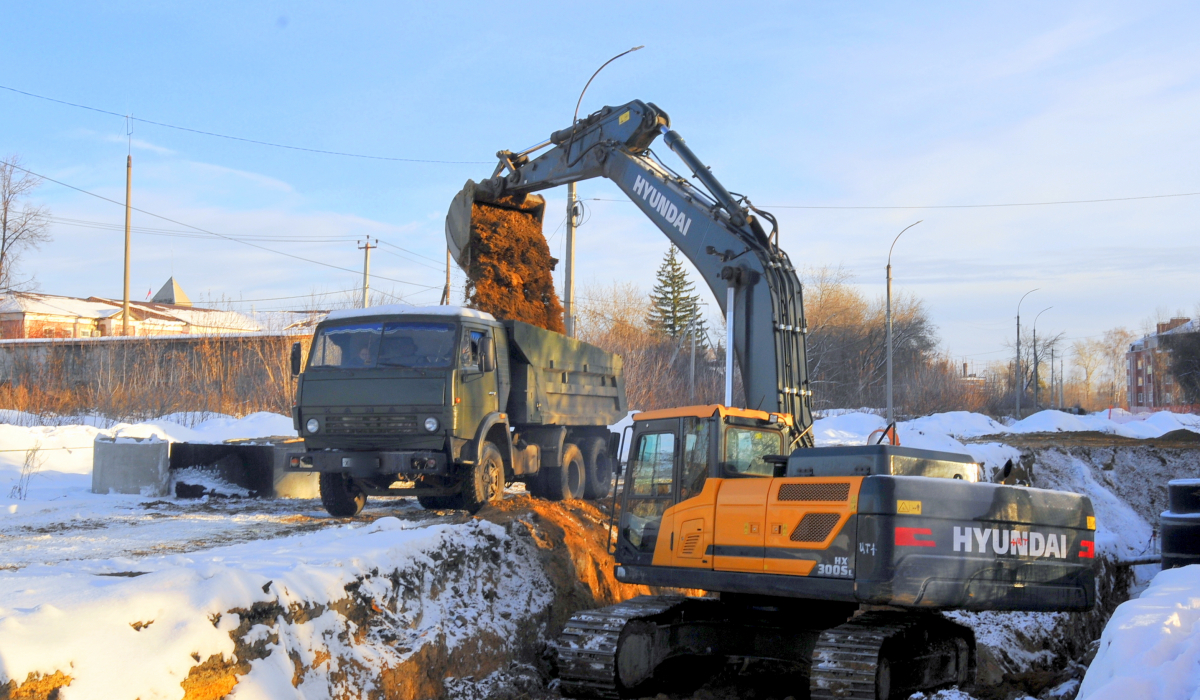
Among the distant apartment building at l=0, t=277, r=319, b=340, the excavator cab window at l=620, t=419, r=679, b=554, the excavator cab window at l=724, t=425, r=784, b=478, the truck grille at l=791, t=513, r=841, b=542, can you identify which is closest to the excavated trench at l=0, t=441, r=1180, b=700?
the excavator cab window at l=620, t=419, r=679, b=554

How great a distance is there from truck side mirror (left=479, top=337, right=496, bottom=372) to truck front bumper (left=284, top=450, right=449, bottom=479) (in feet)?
4.17

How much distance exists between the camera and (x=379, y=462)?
36.1 ft

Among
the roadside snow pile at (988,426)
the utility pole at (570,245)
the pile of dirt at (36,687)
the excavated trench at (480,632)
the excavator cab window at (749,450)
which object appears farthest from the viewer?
the roadside snow pile at (988,426)

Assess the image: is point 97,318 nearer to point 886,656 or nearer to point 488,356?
point 488,356

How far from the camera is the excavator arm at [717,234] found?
404 inches

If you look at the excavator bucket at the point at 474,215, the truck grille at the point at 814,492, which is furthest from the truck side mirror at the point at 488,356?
the truck grille at the point at 814,492

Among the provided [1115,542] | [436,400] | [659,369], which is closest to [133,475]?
[436,400]

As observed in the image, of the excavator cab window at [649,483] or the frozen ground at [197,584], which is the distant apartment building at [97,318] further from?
the excavator cab window at [649,483]

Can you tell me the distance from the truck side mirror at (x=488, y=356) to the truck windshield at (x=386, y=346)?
0.43m

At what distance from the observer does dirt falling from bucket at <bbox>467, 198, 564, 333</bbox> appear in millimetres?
13688

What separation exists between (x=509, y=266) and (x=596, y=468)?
366 centimetres

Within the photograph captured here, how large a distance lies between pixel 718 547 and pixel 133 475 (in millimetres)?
9824

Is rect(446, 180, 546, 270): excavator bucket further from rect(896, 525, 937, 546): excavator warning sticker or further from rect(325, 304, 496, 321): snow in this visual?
rect(896, 525, 937, 546): excavator warning sticker

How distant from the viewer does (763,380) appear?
10.2m
